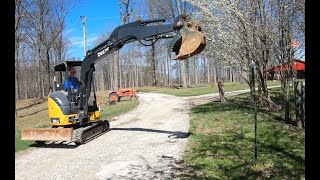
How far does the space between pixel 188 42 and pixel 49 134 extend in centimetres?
527

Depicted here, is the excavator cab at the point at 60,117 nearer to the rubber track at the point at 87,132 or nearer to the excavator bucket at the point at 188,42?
the rubber track at the point at 87,132

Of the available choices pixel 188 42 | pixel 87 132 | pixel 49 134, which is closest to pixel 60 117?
pixel 49 134

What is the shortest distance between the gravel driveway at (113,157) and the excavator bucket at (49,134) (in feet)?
1.05

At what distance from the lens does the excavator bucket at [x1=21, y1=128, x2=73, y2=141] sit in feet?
32.7

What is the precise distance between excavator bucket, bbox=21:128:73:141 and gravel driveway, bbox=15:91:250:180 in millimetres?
319

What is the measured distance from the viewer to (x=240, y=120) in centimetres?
1265

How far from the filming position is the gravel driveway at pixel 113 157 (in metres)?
7.10

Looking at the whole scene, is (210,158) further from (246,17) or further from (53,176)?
(246,17)

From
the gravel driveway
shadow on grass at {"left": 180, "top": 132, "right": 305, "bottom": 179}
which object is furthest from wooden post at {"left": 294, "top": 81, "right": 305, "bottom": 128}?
the gravel driveway

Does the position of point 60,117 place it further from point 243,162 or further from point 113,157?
point 243,162

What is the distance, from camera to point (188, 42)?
8.04 m

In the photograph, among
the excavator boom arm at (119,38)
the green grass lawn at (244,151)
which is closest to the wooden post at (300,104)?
the green grass lawn at (244,151)

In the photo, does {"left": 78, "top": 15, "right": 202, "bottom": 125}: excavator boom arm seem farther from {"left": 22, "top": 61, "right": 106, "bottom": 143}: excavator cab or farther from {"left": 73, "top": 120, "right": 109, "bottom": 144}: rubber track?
{"left": 73, "top": 120, "right": 109, "bottom": 144}: rubber track
